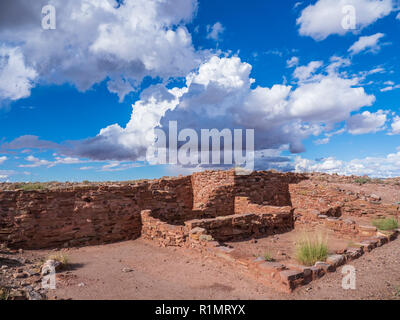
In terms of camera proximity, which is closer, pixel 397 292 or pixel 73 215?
pixel 397 292

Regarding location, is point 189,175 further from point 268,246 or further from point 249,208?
point 268,246

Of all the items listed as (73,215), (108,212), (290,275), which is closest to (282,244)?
(290,275)

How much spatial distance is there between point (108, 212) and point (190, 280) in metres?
5.22

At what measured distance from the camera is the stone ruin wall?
8.68 meters

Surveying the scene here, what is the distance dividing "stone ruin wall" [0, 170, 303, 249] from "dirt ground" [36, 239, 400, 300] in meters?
1.44

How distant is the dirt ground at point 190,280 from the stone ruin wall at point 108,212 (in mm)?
1436

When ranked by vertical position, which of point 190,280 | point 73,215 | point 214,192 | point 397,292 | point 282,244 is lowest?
point 282,244

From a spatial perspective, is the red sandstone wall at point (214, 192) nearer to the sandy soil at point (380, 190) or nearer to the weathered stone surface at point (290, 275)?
the sandy soil at point (380, 190)

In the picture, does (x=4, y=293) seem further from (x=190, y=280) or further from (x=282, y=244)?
(x=282, y=244)

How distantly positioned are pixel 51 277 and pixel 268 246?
5.99 m

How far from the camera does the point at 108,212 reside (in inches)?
389

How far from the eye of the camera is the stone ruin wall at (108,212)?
8.68 m
